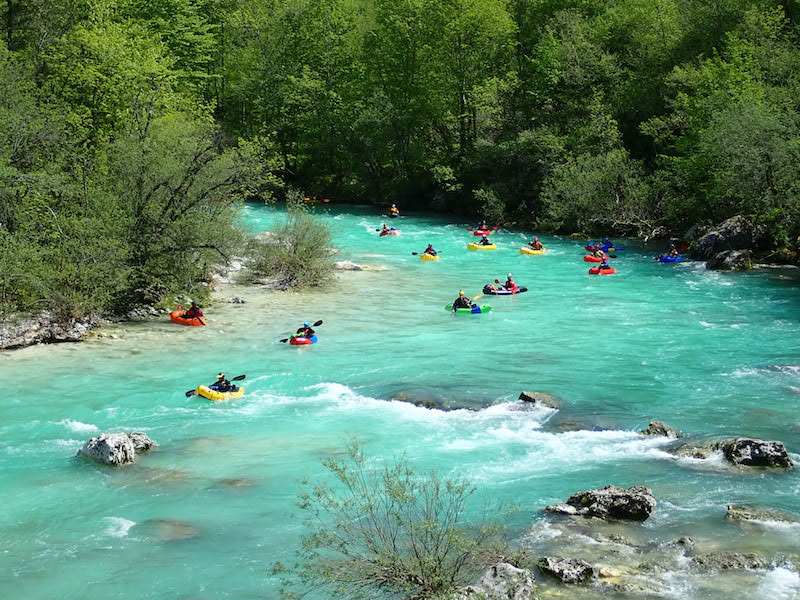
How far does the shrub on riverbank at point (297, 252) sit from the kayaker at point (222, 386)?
1145 cm

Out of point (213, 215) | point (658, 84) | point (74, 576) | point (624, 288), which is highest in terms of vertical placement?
point (658, 84)

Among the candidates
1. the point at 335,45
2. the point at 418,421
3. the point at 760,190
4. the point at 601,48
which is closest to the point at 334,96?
the point at 335,45

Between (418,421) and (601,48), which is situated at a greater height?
(601,48)

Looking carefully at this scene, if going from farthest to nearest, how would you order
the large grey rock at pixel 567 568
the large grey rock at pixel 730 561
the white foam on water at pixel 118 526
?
1. the white foam on water at pixel 118 526
2. the large grey rock at pixel 730 561
3. the large grey rock at pixel 567 568

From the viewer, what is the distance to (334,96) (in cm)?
5572

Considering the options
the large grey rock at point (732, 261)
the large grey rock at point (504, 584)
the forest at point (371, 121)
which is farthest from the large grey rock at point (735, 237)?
the large grey rock at point (504, 584)

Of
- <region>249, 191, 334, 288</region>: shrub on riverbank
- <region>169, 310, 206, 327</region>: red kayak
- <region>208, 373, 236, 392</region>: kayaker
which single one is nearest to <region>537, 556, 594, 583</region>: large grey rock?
<region>208, 373, 236, 392</region>: kayaker

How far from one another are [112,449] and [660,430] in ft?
31.9

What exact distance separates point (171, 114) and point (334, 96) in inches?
1008

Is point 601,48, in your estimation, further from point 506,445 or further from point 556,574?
point 556,574

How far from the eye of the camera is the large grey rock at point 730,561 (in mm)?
10719

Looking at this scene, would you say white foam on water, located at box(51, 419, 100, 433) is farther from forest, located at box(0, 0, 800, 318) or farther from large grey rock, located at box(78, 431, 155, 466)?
forest, located at box(0, 0, 800, 318)

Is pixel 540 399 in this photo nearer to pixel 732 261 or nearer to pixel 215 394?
pixel 215 394

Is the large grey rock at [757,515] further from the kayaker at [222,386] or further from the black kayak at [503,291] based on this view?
the black kayak at [503,291]
